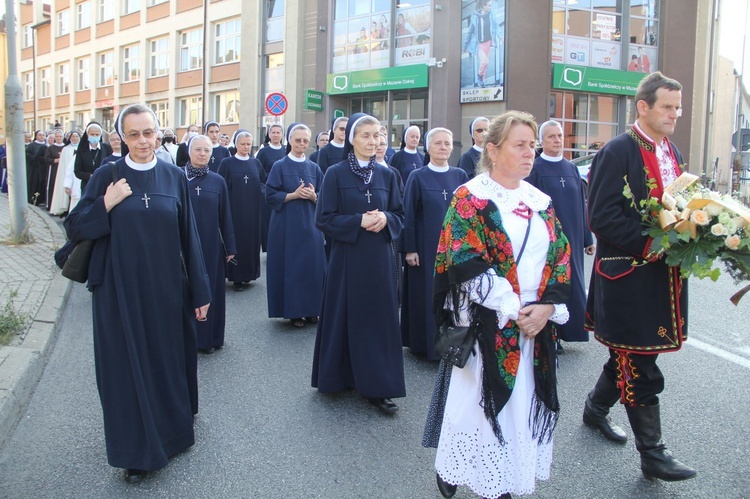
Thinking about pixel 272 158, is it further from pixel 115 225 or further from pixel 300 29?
pixel 300 29

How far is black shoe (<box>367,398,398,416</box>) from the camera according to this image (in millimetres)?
5016

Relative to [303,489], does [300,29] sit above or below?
above

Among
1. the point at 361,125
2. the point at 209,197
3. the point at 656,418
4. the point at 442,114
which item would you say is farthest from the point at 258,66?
the point at 656,418

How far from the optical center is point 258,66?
33.9m

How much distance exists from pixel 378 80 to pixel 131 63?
23.6 meters

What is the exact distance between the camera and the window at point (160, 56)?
4144 cm

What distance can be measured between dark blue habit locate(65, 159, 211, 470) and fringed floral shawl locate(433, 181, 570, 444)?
5.45ft

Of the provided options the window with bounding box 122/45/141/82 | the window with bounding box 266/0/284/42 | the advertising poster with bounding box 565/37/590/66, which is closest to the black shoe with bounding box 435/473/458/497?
the advertising poster with bounding box 565/37/590/66

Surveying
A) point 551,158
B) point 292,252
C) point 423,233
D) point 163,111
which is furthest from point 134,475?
point 163,111

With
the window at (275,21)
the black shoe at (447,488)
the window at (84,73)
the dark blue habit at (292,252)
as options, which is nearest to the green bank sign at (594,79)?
the window at (275,21)

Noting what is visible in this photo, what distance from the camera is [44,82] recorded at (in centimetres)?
5650

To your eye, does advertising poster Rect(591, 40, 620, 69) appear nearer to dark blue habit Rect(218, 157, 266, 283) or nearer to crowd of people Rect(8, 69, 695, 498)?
dark blue habit Rect(218, 157, 266, 283)

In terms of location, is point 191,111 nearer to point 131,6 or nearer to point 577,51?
point 131,6

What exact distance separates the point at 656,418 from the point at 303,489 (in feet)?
6.65
